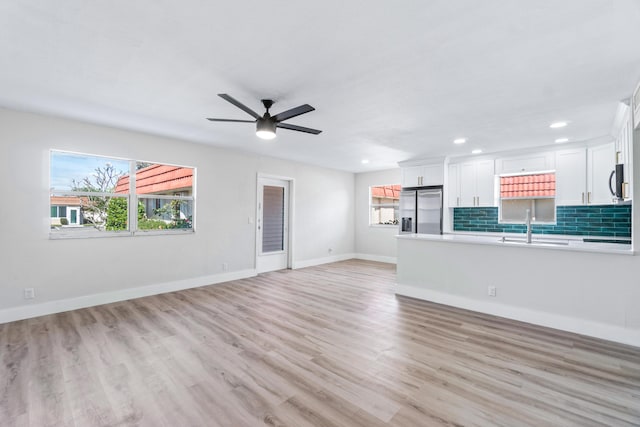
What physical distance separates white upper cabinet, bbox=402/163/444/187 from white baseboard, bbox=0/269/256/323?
4265mm

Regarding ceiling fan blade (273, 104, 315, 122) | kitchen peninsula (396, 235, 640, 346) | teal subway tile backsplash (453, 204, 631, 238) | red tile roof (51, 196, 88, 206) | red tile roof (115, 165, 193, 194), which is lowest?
kitchen peninsula (396, 235, 640, 346)

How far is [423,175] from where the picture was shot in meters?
6.35

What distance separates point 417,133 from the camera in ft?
14.2

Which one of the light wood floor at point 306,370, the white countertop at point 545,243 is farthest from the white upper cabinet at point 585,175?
the light wood floor at point 306,370

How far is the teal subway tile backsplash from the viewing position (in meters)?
4.66

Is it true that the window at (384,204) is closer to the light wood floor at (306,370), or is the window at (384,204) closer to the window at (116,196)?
the light wood floor at (306,370)

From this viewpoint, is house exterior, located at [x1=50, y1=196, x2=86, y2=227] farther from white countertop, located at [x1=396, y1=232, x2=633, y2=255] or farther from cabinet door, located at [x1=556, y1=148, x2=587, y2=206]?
cabinet door, located at [x1=556, y1=148, x2=587, y2=206]

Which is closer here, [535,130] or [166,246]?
[535,130]

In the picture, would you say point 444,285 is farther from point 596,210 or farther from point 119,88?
point 119,88

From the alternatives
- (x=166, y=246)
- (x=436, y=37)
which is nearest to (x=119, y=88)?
(x=166, y=246)

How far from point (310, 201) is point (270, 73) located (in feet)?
15.4

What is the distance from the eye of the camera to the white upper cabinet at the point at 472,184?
5633mm

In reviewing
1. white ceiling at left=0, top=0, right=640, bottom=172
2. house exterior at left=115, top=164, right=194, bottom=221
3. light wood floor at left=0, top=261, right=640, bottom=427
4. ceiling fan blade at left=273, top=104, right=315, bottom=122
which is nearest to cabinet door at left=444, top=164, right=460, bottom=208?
white ceiling at left=0, top=0, right=640, bottom=172

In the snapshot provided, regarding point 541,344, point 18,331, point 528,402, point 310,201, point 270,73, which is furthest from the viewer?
point 310,201
